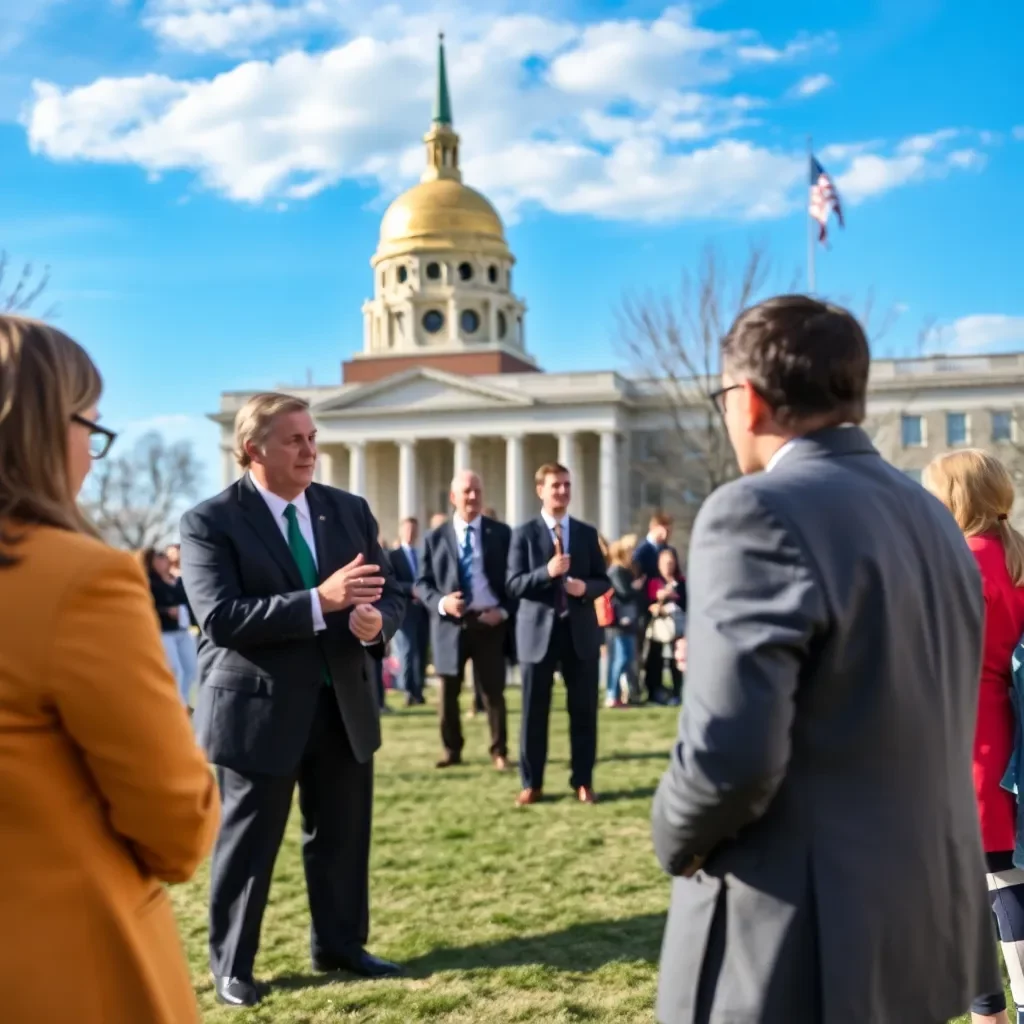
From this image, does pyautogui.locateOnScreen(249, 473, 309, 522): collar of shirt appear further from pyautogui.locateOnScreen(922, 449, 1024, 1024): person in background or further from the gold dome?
the gold dome

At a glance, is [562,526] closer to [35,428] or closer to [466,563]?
[466,563]

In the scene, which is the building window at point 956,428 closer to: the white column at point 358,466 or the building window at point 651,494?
the building window at point 651,494

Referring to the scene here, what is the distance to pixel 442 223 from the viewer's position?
266 feet

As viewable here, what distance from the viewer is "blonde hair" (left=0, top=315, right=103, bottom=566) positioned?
2232mm

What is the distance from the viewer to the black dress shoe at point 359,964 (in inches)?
208

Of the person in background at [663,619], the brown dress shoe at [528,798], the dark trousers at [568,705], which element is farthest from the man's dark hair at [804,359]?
the person in background at [663,619]

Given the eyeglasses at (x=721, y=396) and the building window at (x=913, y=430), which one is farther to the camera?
the building window at (x=913, y=430)

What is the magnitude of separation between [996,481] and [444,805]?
5.95 m

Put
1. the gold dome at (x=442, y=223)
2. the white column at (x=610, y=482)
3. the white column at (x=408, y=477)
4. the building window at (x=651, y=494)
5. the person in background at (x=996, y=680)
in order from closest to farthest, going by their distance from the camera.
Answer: the person in background at (x=996, y=680), the white column at (x=610, y=482), the building window at (x=651, y=494), the white column at (x=408, y=477), the gold dome at (x=442, y=223)

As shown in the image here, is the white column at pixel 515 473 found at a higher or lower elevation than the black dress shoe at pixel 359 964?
higher

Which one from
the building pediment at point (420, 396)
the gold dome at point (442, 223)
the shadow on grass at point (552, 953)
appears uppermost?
the gold dome at point (442, 223)

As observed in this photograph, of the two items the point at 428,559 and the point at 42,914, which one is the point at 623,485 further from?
the point at 42,914

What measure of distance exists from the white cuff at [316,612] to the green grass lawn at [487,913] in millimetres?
1537

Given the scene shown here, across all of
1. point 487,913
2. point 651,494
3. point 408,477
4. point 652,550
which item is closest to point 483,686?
point 487,913
